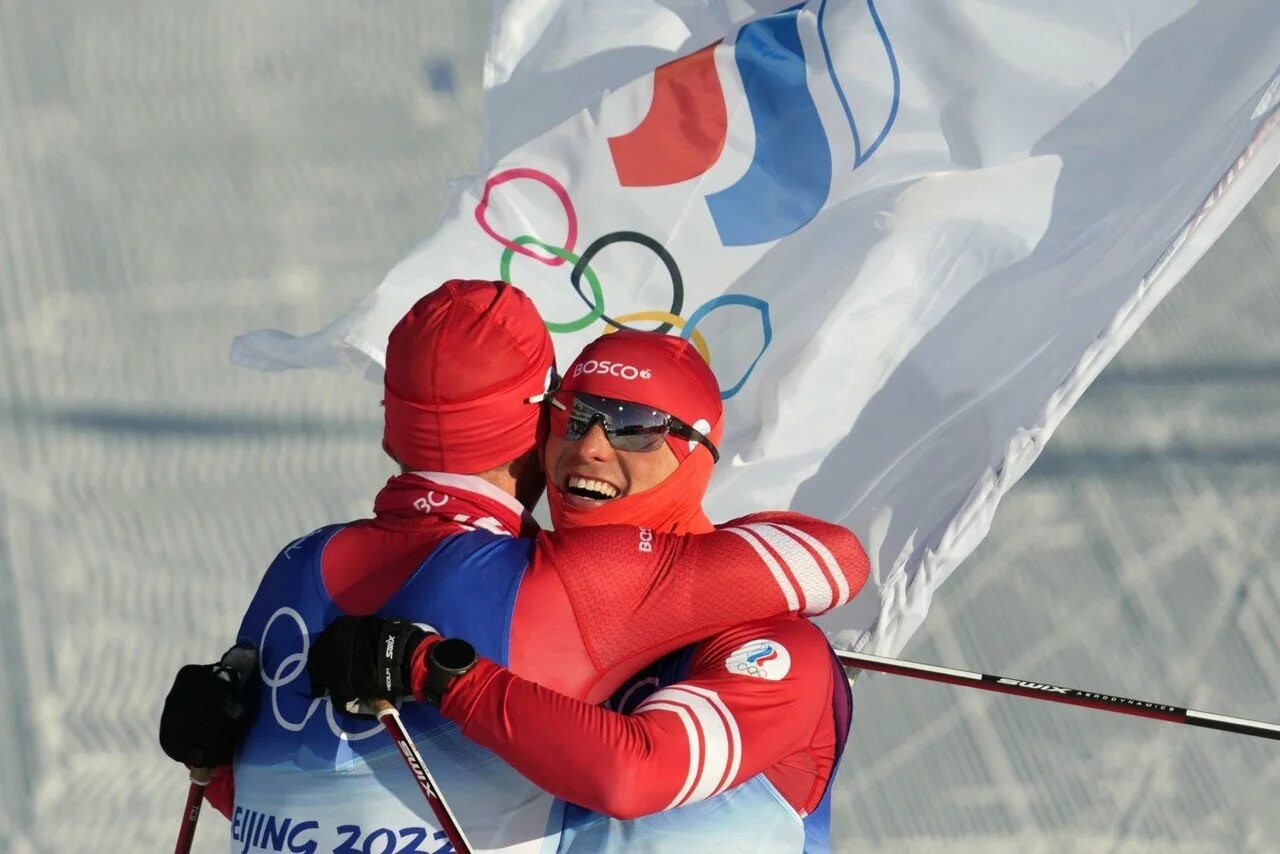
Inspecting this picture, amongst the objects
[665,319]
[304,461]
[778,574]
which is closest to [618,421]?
[778,574]

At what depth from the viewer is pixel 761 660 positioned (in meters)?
1.90

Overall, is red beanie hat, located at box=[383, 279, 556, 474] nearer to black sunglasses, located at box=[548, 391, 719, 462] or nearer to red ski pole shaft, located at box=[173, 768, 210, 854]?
black sunglasses, located at box=[548, 391, 719, 462]

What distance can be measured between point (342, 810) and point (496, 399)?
1.75 ft

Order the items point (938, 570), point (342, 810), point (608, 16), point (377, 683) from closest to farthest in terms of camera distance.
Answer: point (377, 683)
point (342, 810)
point (938, 570)
point (608, 16)

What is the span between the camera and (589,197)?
304 cm

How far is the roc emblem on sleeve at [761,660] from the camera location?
1886 millimetres

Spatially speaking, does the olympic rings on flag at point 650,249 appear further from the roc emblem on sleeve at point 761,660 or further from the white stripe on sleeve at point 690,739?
the white stripe on sleeve at point 690,739

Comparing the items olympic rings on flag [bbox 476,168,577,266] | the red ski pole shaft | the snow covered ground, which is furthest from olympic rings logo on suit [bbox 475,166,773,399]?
the red ski pole shaft

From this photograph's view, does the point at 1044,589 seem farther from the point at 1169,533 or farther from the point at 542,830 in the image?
the point at 542,830

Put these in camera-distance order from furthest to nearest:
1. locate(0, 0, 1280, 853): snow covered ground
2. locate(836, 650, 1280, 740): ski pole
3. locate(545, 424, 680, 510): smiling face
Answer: locate(0, 0, 1280, 853): snow covered ground → locate(836, 650, 1280, 740): ski pole → locate(545, 424, 680, 510): smiling face

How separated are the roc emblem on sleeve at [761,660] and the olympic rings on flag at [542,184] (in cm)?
126

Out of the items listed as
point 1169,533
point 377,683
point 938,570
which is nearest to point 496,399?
point 377,683

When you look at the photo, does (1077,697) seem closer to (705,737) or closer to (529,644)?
(705,737)

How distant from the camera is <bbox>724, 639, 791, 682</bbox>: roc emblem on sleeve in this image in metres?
1.89
